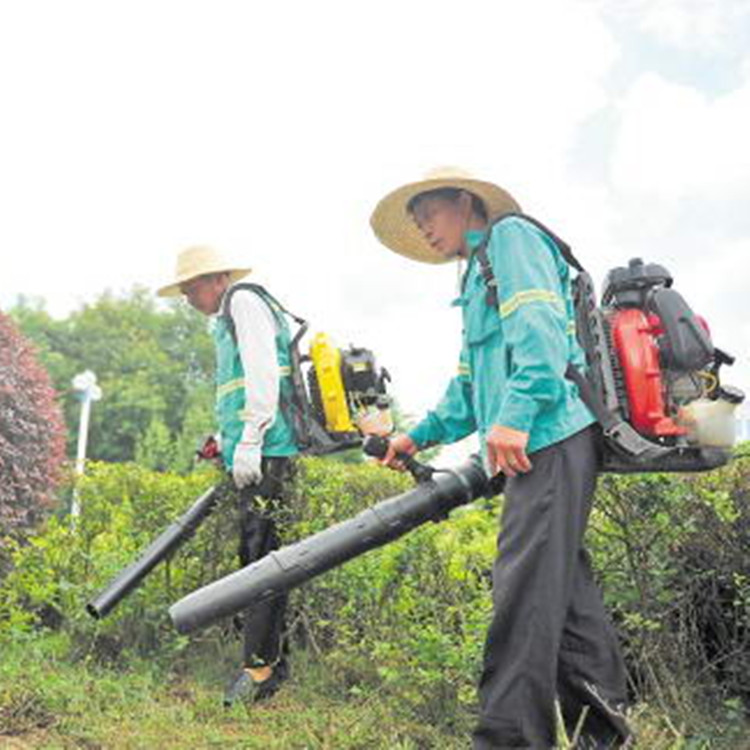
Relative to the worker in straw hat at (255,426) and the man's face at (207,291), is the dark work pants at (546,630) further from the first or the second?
the man's face at (207,291)

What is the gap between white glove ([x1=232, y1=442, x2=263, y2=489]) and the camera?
4684mm

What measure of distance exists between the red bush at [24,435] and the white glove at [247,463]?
201cm

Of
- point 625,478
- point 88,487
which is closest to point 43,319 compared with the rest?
point 88,487

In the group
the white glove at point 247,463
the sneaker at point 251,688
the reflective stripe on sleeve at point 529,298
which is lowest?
the sneaker at point 251,688

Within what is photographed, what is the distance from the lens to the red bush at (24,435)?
20.3 feet

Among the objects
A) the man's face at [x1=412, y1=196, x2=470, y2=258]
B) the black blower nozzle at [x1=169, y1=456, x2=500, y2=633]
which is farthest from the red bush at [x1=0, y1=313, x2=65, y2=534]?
the man's face at [x1=412, y1=196, x2=470, y2=258]

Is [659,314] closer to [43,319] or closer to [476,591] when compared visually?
[476,591]

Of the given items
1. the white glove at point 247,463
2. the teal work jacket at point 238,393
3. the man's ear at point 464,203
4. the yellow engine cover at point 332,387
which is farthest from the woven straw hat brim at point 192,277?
the man's ear at point 464,203

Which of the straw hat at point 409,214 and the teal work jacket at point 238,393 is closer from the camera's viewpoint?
the straw hat at point 409,214

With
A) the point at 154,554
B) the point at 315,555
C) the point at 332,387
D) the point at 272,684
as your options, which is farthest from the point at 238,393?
the point at 315,555

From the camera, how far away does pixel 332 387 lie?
4820 millimetres

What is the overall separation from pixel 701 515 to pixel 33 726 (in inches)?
103

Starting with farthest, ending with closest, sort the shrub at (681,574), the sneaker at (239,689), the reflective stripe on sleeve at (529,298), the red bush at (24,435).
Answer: the red bush at (24,435) → the sneaker at (239,689) → the shrub at (681,574) → the reflective stripe on sleeve at (529,298)

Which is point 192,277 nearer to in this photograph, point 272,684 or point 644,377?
point 272,684
